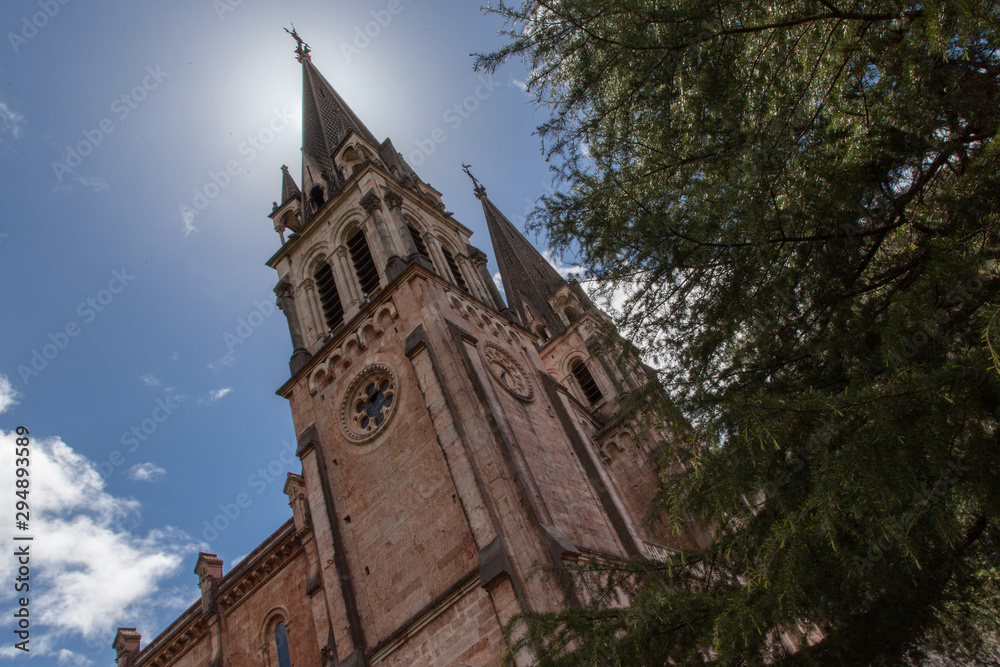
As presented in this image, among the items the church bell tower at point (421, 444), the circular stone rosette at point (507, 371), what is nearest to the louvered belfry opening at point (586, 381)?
the church bell tower at point (421, 444)

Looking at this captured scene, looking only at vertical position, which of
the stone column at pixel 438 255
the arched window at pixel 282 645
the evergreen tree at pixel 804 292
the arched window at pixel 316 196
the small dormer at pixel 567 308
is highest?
the arched window at pixel 316 196

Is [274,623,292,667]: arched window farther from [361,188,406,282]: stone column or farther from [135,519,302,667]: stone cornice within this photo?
[361,188,406,282]: stone column

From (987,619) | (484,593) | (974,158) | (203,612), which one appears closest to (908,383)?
(974,158)

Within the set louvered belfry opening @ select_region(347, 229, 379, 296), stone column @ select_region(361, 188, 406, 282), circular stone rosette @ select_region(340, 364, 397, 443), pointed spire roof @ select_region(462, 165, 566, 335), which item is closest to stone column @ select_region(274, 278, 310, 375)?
louvered belfry opening @ select_region(347, 229, 379, 296)

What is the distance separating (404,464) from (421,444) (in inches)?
21.7

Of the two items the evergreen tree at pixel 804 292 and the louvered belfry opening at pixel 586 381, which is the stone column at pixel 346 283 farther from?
the louvered belfry opening at pixel 586 381

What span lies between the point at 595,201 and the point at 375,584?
9027 mm

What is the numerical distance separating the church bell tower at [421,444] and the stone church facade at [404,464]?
0.13ft

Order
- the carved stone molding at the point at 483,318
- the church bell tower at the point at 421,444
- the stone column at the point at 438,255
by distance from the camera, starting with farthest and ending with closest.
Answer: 1. the stone column at the point at 438,255
2. the carved stone molding at the point at 483,318
3. the church bell tower at the point at 421,444

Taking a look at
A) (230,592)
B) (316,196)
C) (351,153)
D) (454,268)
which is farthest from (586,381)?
(230,592)

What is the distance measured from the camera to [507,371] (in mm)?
15680

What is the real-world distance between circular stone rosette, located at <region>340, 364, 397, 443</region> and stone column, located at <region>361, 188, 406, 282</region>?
7.56 ft

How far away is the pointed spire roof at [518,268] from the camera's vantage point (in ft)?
104

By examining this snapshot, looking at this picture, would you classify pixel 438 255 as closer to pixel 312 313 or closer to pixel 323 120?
pixel 312 313
